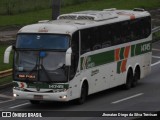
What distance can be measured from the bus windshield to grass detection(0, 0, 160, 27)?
83.2 ft

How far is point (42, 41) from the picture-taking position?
1043 inches

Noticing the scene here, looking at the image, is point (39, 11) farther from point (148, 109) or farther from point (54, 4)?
point (148, 109)

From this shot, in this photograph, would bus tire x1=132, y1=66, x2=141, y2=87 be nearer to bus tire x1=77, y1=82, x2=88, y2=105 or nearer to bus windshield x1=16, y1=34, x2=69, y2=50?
bus tire x1=77, y1=82, x2=88, y2=105

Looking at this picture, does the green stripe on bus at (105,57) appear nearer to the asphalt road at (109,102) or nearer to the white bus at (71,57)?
the white bus at (71,57)

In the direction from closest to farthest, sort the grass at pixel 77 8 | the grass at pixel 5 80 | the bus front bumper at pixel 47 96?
1. the bus front bumper at pixel 47 96
2. the grass at pixel 5 80
3. the grass at pixel 77 8

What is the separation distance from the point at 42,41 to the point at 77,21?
2490 millimetres

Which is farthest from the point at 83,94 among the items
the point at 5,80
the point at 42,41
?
the point at 5,80

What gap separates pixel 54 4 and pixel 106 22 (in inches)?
372

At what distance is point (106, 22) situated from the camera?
1166 inches

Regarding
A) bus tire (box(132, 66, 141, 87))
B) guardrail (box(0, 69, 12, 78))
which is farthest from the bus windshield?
bus tire (box(132, 66, 141, 87))

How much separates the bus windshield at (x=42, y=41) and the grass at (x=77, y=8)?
2537 centimetres

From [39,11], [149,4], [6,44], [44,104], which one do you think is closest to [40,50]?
[44,104]

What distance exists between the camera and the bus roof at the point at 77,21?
1049 inches

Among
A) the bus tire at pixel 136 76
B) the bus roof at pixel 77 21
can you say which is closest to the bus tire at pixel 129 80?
the bus tire at pixel 136 76
